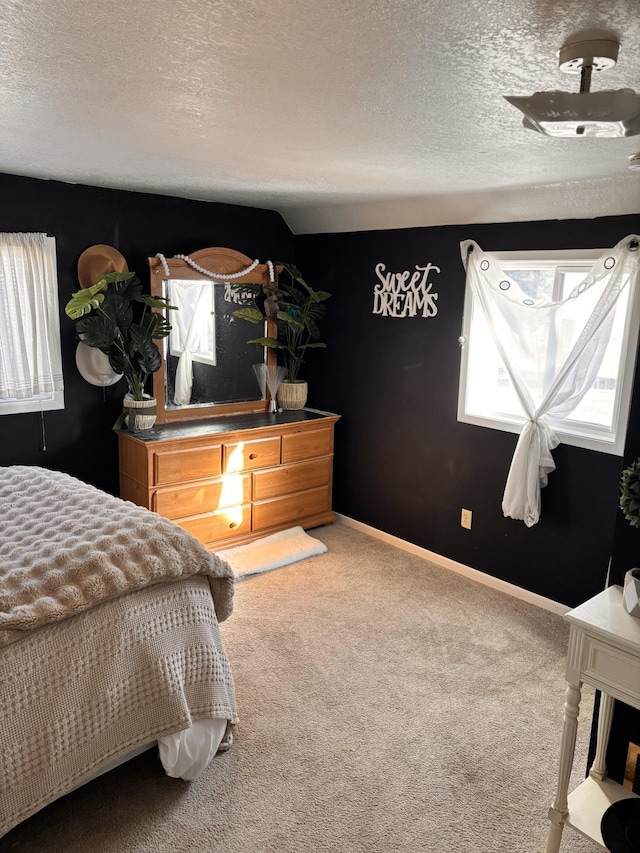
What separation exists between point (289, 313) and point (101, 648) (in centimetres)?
302

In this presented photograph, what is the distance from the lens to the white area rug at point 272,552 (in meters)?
4.16

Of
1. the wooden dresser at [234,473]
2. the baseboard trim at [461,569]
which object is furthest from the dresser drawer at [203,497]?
the baseboard trim at [461,569]

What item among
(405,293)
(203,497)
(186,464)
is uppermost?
(405,293)

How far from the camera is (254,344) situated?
15.9 feet

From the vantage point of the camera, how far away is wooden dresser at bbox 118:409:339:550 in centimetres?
407

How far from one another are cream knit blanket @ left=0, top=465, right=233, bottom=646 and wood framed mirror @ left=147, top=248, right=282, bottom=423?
5.35 feet

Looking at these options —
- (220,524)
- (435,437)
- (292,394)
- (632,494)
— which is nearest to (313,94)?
(632,494)

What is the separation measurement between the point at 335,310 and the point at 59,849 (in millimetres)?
3705

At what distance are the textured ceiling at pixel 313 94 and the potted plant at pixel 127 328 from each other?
66cm

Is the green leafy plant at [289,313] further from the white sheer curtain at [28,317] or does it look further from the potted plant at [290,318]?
the white sheer curtain at [28,317]

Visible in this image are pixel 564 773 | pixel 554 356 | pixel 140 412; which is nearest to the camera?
pixel 564 773

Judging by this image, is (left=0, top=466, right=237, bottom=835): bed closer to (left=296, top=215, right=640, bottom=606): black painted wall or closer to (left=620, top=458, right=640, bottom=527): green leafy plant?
(left=620, top=458, right=640, bottom=527): green leafy plant

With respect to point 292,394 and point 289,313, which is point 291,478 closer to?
point 292,394

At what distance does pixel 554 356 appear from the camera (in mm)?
3662
